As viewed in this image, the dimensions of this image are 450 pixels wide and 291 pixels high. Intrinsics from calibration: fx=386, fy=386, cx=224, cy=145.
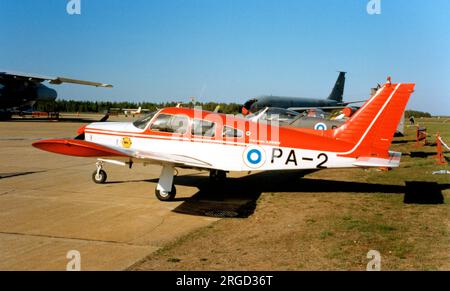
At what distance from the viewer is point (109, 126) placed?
9.76m

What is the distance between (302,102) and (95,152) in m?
43.9

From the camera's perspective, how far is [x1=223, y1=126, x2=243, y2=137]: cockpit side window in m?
8.80

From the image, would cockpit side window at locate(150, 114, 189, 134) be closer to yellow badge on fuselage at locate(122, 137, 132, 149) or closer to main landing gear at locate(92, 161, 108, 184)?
Answer: yellow badge on fuselage at locate(122, 137, 132, 149)

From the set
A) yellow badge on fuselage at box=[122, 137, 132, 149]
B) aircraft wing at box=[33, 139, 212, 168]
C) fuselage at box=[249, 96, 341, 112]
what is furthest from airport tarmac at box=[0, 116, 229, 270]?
fuselage at box=[249, 96, 341, 112]

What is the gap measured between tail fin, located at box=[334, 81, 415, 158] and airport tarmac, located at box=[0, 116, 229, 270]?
3.81 meters

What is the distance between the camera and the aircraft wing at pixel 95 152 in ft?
23.9

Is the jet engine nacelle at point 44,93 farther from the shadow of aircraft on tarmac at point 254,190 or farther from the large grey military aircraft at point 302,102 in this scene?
the shadow of aircraft on tarmac at point 254,190

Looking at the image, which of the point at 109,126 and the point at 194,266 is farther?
the point at 109,126

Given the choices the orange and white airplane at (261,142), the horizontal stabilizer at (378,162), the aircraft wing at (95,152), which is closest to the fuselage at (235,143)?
the orange and white airplane at (261,142)

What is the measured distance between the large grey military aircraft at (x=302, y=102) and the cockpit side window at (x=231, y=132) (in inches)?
1095
